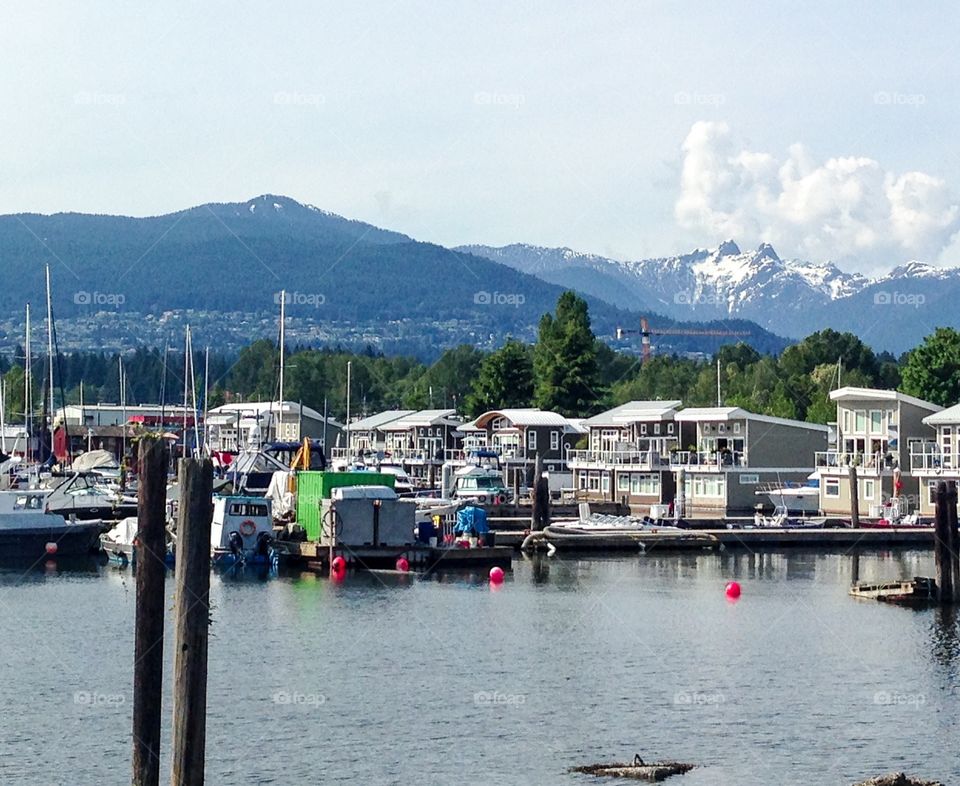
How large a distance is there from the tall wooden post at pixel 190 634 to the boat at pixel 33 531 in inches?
2074

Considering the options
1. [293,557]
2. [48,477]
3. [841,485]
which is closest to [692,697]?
[293,557]

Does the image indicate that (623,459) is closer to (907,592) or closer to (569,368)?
(569,368)

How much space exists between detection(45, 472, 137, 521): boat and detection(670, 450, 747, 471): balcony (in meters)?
38.4

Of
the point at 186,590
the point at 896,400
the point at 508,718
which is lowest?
the point at 508,718

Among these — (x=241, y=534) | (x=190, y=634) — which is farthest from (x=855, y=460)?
(x=190, y=634)

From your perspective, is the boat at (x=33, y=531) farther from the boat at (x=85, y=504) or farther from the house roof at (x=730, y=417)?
the house roof at (x=730, y=417)

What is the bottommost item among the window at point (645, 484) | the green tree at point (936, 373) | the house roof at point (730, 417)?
the window at point (645, 484)

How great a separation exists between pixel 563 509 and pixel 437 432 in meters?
44.9

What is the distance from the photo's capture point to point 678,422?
12119cm

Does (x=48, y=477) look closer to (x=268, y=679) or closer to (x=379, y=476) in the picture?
(x=379, y=476)

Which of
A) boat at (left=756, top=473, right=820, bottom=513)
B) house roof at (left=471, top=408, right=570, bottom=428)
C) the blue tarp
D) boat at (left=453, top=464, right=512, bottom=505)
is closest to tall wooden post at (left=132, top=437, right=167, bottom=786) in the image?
the blue tarp

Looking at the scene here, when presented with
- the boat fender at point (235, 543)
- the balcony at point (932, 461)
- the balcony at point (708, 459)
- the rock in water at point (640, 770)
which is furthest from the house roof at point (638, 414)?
the rock in water at point (640, 770)

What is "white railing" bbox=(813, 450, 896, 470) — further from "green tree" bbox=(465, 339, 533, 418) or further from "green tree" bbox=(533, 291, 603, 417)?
"green tree" bbox=(465, 339, 533, 418)

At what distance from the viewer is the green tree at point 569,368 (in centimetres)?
Result: 15488
